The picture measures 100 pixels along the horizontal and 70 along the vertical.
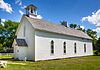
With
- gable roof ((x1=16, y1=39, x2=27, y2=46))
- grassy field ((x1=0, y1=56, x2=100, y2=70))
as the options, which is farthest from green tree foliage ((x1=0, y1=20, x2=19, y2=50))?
grassy field ((x1=0, y1=56, x2=100, y2=70))

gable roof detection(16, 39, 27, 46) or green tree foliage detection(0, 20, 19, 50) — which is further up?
green tree foliage detection(0, 20, 19, 50)

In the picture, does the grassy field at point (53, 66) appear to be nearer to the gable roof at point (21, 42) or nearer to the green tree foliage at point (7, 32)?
the gable roof at point (21, 42)

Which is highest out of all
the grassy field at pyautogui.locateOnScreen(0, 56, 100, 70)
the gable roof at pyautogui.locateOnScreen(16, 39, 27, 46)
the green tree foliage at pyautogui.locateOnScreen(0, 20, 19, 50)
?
the green tree foliage at pyautogui.locateOnScreen(0, 20, 19, 50)

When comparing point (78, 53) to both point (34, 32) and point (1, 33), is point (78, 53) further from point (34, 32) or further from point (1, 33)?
point (1, 33)

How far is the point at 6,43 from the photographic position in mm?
62625

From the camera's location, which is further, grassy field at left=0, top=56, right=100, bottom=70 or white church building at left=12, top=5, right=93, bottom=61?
white church building at left=12, top=5, right=93, bottom=61

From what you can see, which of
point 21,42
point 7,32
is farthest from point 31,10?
point 7,32

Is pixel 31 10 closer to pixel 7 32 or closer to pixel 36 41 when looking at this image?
pixel 36 41

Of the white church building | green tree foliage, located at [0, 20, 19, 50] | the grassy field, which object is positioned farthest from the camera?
green tree foliage, located at [0, 20, 19, 50]

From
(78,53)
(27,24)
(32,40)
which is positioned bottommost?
(78,53)

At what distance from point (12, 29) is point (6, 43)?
19.3ft

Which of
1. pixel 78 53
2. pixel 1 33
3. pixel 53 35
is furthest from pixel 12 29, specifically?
pixel 53 35

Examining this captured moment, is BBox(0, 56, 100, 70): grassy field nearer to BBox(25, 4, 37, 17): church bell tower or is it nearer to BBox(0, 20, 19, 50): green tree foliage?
BBox(25, 4, 37, 17): church bell tower

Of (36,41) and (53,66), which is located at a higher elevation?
(36,41)
